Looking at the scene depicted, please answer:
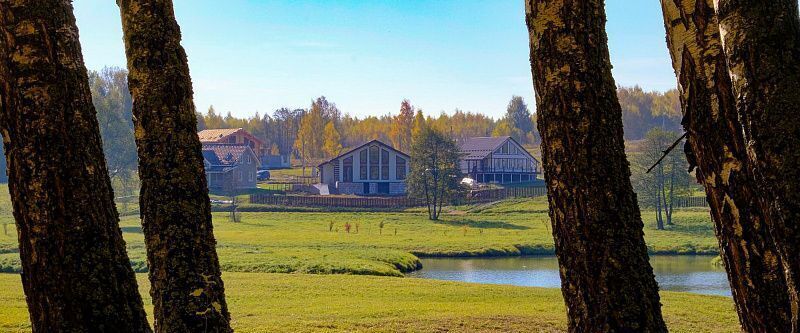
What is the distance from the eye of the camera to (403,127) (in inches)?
5330

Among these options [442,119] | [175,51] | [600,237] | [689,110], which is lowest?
[600,237]

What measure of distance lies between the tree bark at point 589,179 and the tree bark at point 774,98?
140 centimetres

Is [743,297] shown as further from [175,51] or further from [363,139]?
[363,139]

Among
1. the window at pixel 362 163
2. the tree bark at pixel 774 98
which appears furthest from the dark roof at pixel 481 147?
the tree bark at pixel 774 98

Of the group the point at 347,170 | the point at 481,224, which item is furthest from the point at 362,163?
the point at 481,224

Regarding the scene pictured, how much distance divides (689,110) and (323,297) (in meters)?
17.0

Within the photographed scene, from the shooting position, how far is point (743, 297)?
14.5 feet

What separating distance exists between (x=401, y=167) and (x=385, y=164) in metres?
1.52

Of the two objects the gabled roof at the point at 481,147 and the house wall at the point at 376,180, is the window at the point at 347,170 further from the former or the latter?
the gabled roof at the point at 481,147

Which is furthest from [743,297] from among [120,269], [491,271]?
[491,271]

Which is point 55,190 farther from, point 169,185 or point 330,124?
point 330,124

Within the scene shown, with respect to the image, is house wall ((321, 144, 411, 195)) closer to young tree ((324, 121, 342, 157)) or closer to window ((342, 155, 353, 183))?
window ((342, 155, 353, 183))

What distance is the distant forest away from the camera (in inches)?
3287

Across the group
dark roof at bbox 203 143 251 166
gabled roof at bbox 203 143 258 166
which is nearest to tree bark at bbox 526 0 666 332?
gabled roof at bbox 203 143 258 166
